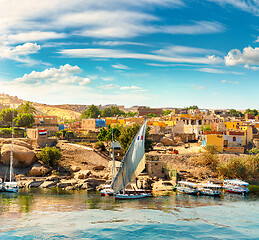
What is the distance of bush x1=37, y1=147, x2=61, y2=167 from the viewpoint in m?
38.5

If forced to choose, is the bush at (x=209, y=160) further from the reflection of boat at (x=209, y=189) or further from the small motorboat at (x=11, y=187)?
the small motorboat at (x=11, y=187)

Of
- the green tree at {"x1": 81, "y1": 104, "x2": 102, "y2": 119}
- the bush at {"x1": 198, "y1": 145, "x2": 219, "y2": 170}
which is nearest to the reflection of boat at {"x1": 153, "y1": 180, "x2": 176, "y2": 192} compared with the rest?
the bush at {"x1": 198, "y1": 145, "x2": 219, "y2": 170}

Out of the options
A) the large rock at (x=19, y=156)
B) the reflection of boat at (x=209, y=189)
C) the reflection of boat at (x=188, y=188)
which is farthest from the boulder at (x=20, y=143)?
the reflection of boat at (x=209, y=189)

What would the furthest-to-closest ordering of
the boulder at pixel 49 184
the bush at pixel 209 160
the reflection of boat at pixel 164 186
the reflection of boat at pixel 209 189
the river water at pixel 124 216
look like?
the bush at pixel 209 160, the boulder at pixel 49 184, the reflection of boat at pixel 164 186, the reflection of boat at pixel 209 189, the river water at pixel 124 216

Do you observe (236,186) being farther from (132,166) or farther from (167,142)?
(167,142)

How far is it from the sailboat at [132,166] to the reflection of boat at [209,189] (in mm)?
5309

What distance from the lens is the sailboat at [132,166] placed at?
1054 inches

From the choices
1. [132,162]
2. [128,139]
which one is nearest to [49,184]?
[128,139]

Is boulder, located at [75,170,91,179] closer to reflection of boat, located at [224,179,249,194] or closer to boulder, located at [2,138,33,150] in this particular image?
boulder, located at [2,138,33,150]

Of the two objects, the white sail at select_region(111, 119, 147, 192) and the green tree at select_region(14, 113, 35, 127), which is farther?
the green tree at select_region(14, 113, 35, 127)

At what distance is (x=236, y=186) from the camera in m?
32.2

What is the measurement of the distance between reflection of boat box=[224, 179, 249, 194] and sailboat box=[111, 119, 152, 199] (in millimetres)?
8292

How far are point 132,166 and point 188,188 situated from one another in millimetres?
6940

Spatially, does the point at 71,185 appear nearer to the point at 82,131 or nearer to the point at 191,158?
the point at 191,158
